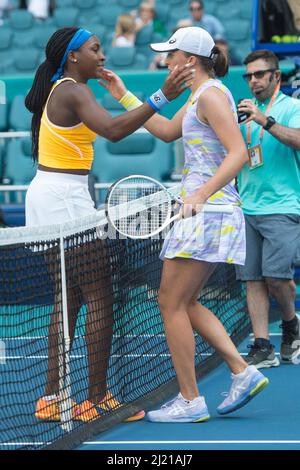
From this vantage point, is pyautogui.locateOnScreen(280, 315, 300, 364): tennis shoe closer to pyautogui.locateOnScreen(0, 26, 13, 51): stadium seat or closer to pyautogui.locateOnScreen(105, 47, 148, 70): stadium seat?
pyautogui.locateOnScreen(105, 47, 148, 70): stadium seat

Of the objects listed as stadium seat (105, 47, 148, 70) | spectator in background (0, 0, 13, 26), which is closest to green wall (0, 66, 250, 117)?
stadium seat (105, 47, 148, 70)

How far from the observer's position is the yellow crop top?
232 inches

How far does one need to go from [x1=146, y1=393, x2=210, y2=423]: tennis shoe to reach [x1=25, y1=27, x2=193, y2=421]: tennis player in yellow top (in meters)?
0.15

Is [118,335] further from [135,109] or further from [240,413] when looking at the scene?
[135,109]

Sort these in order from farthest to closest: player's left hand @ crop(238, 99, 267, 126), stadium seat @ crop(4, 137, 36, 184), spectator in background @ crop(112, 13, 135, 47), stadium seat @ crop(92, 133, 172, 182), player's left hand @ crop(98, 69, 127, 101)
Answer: spectator in background @ crop(112, 13, 135, 47) < stadium seat @ crop(4, 137, 36, 184) < stadium seat @ crop(92, 133, 172, 182) < player's left hand @ crop(238, 99, 267, 126) < player's left hand @ crop(98, 69, 127, 101)

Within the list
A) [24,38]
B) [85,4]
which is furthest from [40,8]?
[24,38]

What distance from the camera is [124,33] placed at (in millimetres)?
16406

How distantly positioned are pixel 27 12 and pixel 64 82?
13.0m

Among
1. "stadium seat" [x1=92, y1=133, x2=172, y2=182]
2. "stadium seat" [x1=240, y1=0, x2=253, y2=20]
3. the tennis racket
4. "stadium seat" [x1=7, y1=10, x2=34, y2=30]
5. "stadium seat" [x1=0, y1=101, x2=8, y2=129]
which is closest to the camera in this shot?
the tennis racket

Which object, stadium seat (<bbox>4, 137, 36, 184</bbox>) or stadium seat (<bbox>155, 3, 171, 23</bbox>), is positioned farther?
stadium seat (<bbox>155, 3, 171, 23</bbox>)

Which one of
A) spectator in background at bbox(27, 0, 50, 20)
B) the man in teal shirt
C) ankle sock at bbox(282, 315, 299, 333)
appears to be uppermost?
spectator in background at bbox(27, 0, 50, 20)

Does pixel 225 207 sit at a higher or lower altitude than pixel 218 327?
higher

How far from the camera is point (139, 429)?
5812 mm
